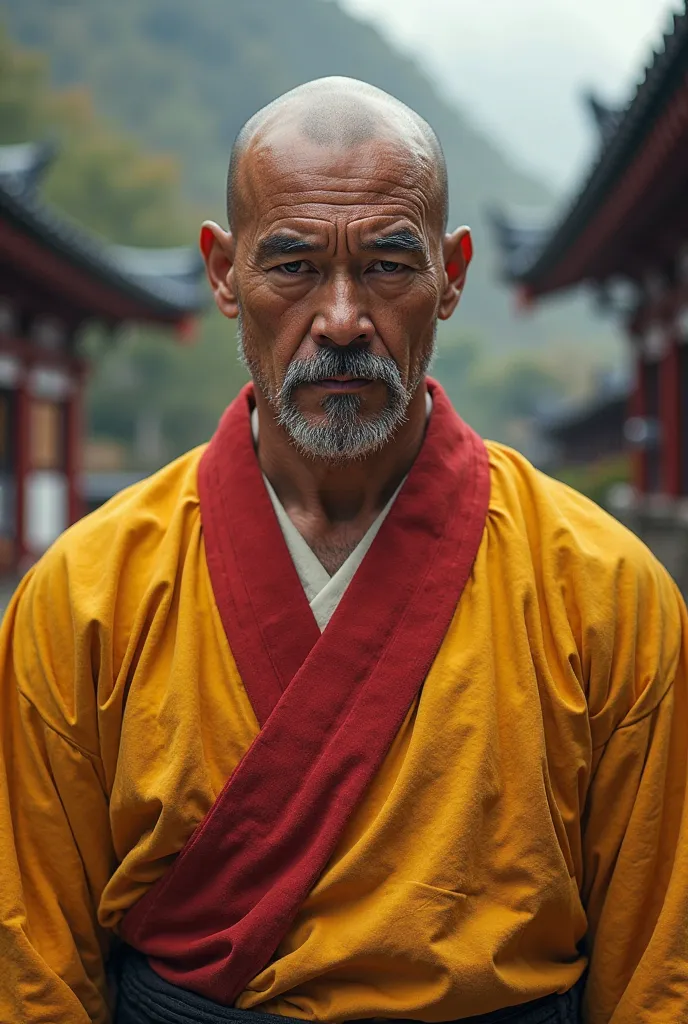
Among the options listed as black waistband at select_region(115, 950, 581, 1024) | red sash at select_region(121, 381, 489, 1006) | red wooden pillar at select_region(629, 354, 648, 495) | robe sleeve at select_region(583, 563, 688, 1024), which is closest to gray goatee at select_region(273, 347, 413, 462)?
red sash at select_region(121, 381, 489, 1006)

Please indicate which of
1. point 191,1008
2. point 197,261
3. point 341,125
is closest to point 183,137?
point 197,261

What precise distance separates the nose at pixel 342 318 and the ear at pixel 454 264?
0.25m

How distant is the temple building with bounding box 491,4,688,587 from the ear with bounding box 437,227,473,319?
2.67m

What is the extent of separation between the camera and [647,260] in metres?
9.98

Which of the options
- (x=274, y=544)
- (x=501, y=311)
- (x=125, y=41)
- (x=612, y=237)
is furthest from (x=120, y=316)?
(x=501, y=311)

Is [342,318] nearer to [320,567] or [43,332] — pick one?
[320,567]

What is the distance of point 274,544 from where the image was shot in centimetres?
202

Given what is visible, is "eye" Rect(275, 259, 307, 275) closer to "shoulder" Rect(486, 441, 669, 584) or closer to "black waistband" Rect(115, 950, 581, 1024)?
"shoulder" Rect(486, 441, 669, 584)

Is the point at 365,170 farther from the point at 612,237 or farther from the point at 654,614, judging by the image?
the point at 612,237

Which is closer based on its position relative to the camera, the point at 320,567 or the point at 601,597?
the point at 601,597

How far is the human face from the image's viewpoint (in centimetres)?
189

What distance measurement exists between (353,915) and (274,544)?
66cm

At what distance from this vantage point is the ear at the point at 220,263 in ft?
6.89

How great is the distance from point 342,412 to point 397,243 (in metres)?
0.31
